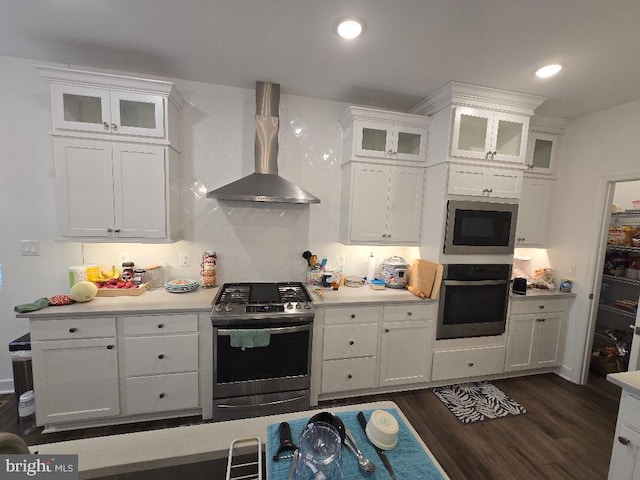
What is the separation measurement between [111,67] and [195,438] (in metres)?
2.81

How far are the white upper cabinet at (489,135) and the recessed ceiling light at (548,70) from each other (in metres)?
0.41

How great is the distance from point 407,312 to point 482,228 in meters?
1.06

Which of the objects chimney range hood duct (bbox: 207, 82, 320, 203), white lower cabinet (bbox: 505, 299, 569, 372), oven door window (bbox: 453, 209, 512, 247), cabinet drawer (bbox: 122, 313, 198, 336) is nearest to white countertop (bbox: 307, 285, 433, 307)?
oven door window (bbox: 453, 209, 512, 247)

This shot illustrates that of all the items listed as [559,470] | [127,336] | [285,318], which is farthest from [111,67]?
[559,470]

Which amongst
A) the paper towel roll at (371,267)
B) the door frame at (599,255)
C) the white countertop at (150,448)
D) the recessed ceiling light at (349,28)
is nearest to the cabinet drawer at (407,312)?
the paper towel roll at (371,267)

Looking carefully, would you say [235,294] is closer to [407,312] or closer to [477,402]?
[407,312]

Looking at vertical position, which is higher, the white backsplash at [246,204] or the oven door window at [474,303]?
the white backsplash at [246,204]

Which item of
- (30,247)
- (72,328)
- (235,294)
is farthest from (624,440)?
(30,247)

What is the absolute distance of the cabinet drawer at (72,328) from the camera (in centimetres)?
189

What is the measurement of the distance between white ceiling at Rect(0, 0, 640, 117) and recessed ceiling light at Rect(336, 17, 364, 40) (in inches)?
1.9

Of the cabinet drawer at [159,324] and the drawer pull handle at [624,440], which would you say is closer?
the drawer pull handle at [624,440]

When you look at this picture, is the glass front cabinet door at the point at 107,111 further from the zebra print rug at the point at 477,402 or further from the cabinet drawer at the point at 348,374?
the zebra print rug at the point at 477,402

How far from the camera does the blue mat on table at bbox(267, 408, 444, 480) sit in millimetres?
743

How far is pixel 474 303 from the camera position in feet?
8.66
